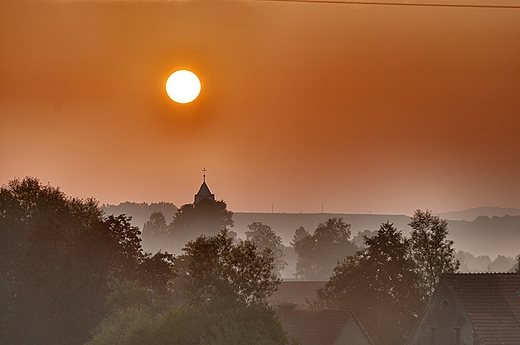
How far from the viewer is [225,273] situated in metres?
48.2

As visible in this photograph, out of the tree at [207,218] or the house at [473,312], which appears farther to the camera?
the tree at [207,218]

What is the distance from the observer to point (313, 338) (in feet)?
163

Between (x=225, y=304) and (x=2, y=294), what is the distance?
15.2 m

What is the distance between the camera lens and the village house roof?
49.7 m

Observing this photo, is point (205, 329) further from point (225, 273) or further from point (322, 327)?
point (322, 327)

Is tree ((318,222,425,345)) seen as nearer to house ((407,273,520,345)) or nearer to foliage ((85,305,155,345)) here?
house ((407,273,520,345))

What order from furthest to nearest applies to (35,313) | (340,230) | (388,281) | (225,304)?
(340,230) < (388,281) < (35,313) < (225,304)

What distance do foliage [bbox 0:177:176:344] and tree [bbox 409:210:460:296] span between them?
27025 mm

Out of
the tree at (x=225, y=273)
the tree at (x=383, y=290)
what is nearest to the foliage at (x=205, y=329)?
the tree at (x=225, y=273)

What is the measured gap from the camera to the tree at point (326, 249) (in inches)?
6732

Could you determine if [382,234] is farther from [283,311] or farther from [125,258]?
[125,258]

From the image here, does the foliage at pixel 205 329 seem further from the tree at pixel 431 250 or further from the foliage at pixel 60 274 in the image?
the tree at pixel 431 250

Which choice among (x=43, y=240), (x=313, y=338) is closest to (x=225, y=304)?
(x=313, y=338)

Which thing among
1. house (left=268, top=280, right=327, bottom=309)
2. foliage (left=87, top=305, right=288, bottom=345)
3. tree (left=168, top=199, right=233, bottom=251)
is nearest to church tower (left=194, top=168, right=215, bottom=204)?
tree (left=168, top=199, right=233, bottom=251)
